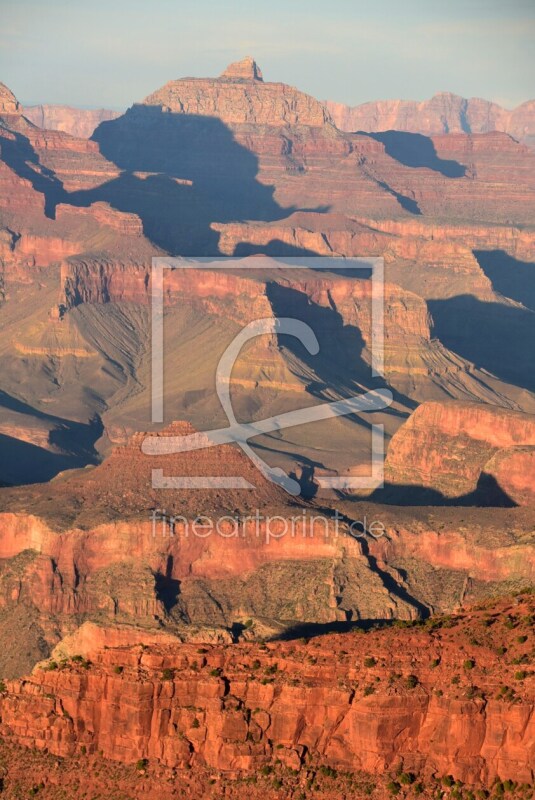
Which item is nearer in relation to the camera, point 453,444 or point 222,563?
point 222,563

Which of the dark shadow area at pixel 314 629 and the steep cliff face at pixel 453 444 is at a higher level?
the dark shadow area at pixel 314 629

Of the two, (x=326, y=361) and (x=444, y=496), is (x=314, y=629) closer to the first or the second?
(x=444, y=496)

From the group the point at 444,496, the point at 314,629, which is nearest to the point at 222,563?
the point at 314,629

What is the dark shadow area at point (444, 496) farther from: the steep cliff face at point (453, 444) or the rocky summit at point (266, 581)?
the steep cliff face at point (453, 444)

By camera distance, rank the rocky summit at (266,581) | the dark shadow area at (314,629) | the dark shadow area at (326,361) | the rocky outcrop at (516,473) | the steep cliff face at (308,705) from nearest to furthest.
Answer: the steep cliff face at (308,705) → the rocky summit at (266,581) → the dark shadow area at (314,629) → the rocky outcrop at (516,473) → the dark shadow area at (326,361)

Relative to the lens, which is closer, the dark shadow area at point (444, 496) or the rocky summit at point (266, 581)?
the rocky summit at point (266, 581)

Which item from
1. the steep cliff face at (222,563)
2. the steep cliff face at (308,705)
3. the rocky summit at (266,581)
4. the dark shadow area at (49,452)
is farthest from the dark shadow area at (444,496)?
the steep cliff face at (308,705)
